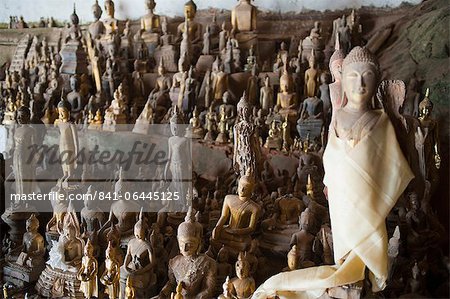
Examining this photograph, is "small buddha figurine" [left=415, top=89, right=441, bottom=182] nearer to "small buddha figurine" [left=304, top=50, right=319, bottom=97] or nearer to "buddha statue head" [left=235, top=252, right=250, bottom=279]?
"buddha statue head" [left=235, top=252, right=250, bottom=279]

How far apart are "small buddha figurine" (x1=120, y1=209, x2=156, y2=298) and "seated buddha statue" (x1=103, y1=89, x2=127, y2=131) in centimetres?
394

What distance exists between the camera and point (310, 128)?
812cm

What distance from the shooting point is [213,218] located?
5.60 meters

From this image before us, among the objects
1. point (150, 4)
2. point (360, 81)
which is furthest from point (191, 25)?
point (360, 81)

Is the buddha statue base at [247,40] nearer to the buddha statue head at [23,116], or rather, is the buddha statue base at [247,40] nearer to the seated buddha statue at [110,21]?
the seated buddha statue at [110,21]

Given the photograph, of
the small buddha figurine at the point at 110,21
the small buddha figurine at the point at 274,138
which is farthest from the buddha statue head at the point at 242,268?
the small buddha figurine at the point at 110,21

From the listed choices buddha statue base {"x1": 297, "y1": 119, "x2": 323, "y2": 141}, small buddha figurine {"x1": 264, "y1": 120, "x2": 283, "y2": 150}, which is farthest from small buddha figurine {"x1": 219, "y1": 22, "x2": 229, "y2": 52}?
small buddha figurine {"x1": 264, "y1": 120, "x2": 283, "y2": 150}

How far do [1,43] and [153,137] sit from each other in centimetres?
737

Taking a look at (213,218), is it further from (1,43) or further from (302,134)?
(1,43)

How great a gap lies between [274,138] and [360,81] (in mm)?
4858

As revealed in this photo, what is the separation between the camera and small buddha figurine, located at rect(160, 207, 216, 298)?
3986 millimetres

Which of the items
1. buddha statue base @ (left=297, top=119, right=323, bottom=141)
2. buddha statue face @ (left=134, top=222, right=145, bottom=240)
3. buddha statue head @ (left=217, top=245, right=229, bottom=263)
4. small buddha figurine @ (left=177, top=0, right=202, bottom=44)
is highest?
small buddha figurine @ (left=177, top=0, right=202, bottom=44)

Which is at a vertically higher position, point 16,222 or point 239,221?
point 239,221

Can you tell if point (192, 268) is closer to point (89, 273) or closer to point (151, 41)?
point (89, 273)
